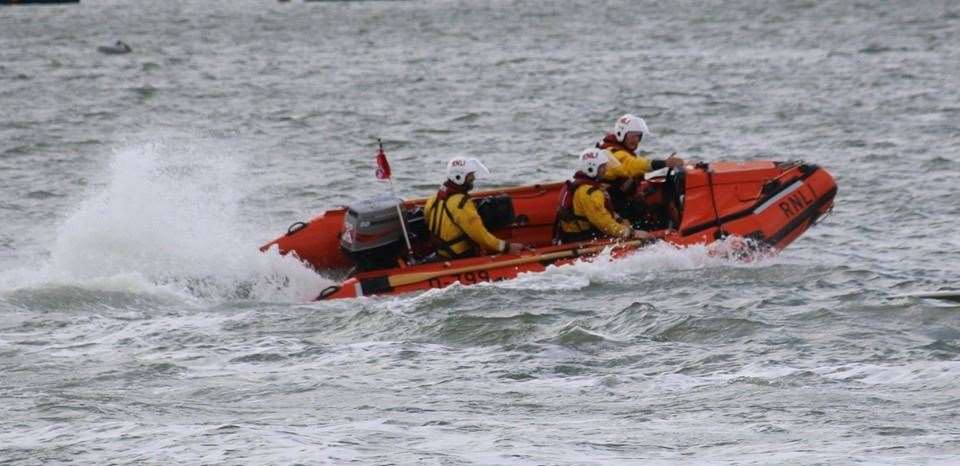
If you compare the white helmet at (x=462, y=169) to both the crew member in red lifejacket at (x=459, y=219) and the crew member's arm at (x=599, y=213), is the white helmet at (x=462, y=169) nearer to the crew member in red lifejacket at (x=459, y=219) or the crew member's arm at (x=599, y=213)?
the crew member in red lifejacket at (x=459, y=219)

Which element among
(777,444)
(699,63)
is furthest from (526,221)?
(699,63)

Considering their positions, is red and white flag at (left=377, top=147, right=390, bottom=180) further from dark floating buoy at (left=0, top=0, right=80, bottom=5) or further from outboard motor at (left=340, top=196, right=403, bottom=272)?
dark floating buoy at (left=0, top=0, right=80, bottom=5)

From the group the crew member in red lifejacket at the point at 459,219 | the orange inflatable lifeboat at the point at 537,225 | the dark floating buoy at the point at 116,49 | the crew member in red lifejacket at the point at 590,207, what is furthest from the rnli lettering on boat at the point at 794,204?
the dark floating buoy at the point at 116,49

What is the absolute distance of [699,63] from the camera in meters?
35.9

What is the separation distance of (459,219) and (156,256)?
9.28ft

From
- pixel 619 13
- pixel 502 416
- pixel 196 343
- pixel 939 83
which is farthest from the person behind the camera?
pixel 619 13

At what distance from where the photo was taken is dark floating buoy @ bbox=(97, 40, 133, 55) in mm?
41306

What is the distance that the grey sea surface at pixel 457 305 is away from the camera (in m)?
9.66

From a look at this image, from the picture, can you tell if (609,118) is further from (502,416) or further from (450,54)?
(502,416)

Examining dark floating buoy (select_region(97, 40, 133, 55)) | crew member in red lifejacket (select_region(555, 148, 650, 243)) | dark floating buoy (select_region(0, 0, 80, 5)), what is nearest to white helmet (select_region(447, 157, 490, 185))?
crew member in red lifejacket (select_region(555, 148, 650, 243))

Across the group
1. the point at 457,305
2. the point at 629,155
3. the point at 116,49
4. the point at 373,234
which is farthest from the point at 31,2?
the point at 457,305

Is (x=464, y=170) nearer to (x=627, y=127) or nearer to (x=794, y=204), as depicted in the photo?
(x=627, y=127)

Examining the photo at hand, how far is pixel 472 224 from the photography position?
14.3m

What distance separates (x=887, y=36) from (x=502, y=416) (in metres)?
32.8
